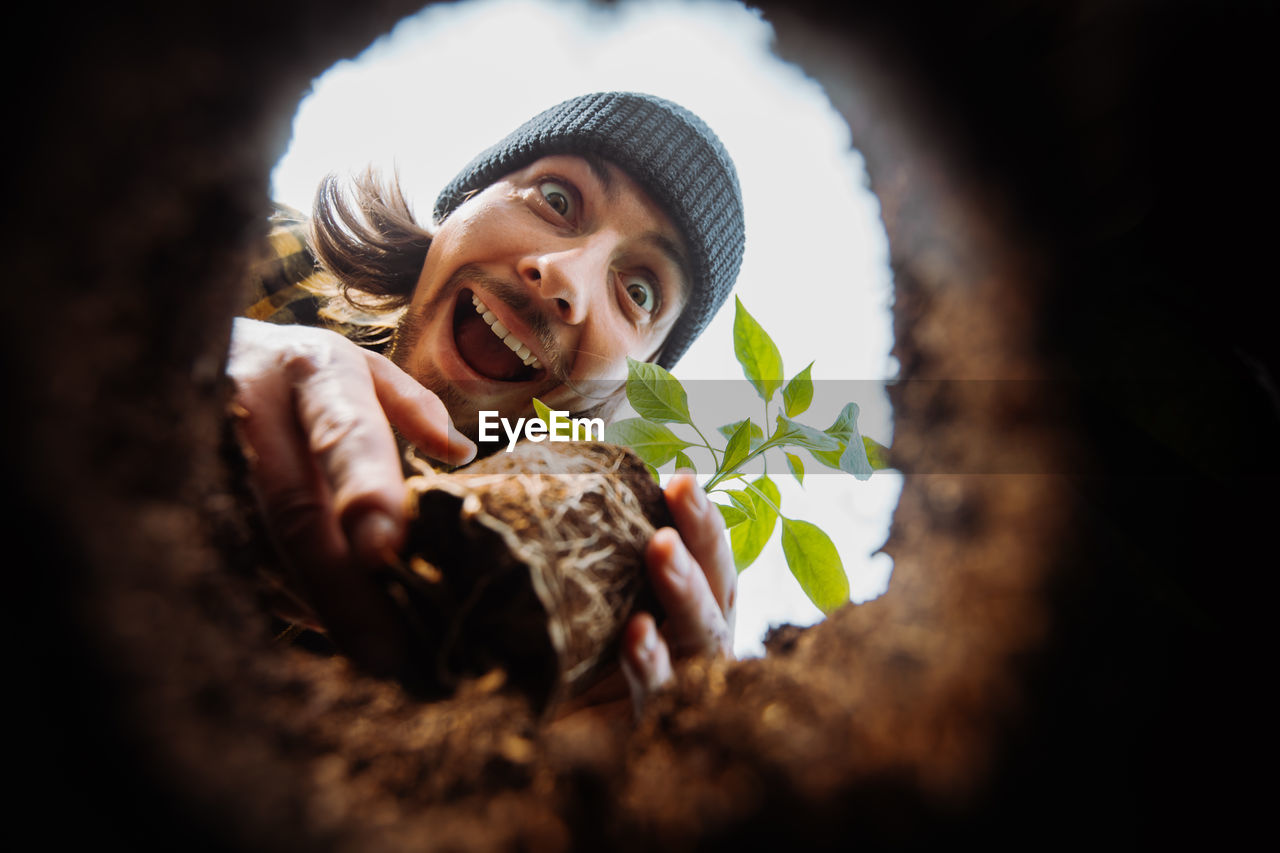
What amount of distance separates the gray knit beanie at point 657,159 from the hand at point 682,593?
888 mm

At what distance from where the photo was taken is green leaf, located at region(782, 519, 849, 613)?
0.73m

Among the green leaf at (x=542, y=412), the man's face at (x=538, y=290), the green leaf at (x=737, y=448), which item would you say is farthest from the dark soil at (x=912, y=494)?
the man's face at (x=538, y=290)

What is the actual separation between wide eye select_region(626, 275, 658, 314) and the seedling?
49 cm

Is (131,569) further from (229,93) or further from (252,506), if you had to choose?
(229,93)

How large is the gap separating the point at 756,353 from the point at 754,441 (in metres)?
0.15

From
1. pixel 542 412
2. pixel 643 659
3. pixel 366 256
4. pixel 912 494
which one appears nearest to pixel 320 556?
pixel 643 659

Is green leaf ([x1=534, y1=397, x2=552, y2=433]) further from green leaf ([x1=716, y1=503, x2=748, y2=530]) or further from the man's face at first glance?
green leaf ([x1=716, y1=503, x2=748, y2=530])

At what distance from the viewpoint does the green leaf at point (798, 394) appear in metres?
0.83

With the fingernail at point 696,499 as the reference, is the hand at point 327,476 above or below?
below

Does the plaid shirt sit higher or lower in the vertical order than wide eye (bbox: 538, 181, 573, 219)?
lower

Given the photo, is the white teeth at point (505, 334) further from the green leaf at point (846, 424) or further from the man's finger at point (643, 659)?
the man's finger at point (643, 659)

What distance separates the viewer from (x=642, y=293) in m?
1.29

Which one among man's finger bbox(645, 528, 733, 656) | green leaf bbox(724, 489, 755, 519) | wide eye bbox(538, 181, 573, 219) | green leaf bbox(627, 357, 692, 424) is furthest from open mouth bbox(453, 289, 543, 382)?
man's finger bbox(645, 528, 733, 656)

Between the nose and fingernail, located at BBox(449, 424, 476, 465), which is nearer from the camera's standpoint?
Answer: fingernail, located at BBox(449, 424, 476, 465)
